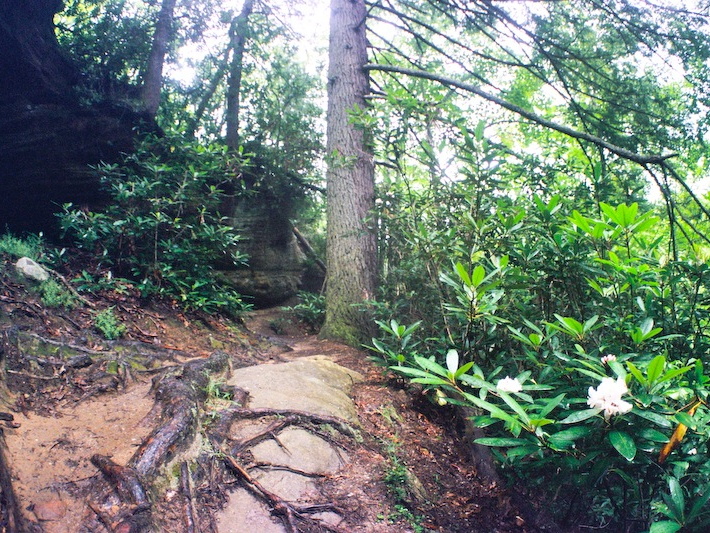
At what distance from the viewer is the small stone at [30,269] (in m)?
4.48

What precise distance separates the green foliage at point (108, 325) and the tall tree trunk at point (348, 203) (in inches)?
104

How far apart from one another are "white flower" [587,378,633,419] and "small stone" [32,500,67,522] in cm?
222

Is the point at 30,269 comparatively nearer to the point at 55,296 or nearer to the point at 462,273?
the point at 55,296

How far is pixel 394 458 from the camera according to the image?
2.96 m

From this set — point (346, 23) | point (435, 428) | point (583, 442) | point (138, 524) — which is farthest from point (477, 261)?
point (346, 23)

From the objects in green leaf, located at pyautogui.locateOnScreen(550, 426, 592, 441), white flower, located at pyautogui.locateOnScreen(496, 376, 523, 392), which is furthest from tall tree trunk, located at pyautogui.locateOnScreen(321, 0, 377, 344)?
green leaf, located at pyautogui.locateOnScreen(550, 426, 592, 441)

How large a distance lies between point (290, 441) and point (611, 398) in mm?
1979

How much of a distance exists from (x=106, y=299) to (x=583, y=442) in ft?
16.5

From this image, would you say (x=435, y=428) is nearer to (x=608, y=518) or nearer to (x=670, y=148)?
(x=608, y=518)

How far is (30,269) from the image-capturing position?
14.9ft

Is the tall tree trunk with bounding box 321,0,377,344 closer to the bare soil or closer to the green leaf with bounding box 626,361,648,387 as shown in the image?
the bare soil

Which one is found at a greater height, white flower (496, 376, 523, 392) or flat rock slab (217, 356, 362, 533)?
white flower (496, 376, 523, 392)

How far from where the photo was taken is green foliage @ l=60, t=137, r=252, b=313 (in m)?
5.62

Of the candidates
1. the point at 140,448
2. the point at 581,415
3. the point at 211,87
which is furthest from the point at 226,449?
the point at 211,87
